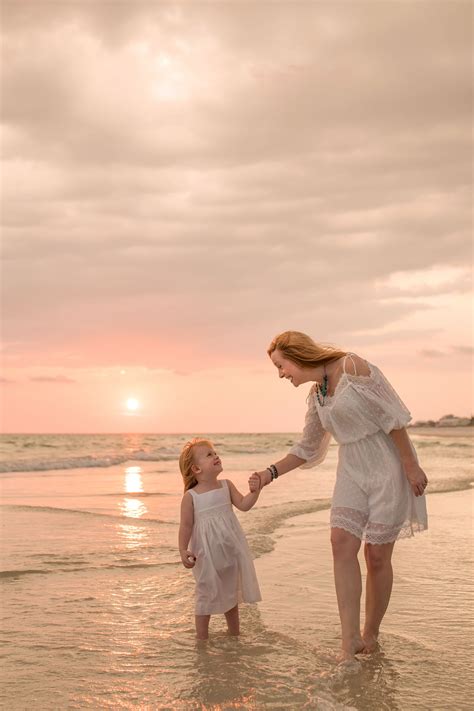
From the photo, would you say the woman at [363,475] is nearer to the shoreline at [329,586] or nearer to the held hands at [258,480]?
the shoreline at [329,586]

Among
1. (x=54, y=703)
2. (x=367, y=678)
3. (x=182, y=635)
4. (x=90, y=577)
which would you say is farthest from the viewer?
(x=90, y=577)

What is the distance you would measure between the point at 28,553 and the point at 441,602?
4285mm

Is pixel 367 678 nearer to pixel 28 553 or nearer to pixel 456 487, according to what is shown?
pixel 28 553

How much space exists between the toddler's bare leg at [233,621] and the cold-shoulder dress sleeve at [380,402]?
1.63 metres

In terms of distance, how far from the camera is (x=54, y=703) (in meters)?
4.07

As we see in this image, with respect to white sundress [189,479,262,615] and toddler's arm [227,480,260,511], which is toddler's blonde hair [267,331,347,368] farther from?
white sundress [189,479,262,615]

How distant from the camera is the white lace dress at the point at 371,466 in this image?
4.72 meters

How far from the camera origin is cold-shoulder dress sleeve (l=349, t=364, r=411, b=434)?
470 cm

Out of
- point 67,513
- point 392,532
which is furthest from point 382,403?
point 67,513

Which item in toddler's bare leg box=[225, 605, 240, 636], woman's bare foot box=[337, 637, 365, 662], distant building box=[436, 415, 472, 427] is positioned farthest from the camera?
distant building box=[436, 415, 472, 427]

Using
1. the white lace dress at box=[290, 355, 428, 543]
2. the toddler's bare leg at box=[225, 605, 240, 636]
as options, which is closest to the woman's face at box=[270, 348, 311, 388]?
the white lace dress at box=[290, 355, 428, 543]

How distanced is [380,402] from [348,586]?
111 cm

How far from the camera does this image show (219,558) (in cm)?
531

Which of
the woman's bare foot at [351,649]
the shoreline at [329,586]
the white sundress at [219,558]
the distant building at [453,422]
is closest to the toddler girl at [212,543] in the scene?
the white sundress at [219,558]
